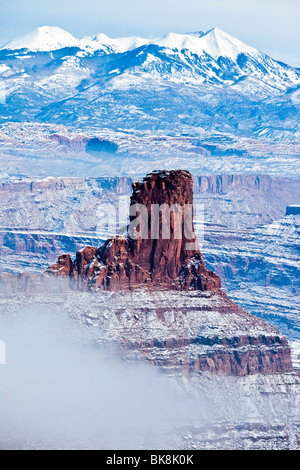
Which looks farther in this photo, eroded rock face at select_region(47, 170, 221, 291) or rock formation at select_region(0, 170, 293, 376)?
eroded rock face at select_region(47, 170, 221, 291)

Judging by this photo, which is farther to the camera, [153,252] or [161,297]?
[153,252]

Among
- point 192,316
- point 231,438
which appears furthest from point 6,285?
point 231,438

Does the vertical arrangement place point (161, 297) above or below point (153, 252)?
below

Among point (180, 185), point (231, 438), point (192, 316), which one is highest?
point (180, 185)

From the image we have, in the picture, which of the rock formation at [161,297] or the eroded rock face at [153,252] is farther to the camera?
the eroded rock face at [153,252]
